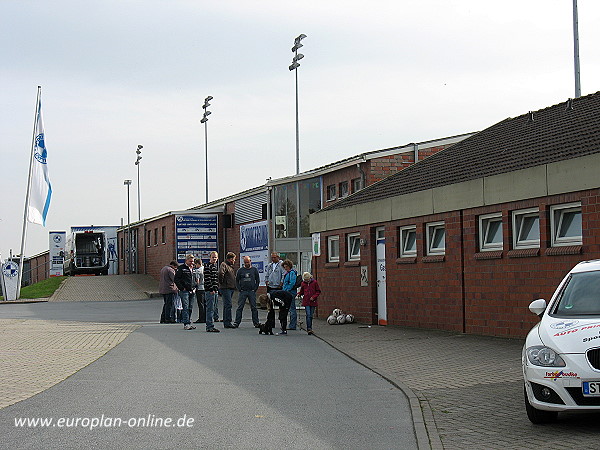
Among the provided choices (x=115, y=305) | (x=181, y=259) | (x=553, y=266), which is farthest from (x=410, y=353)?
(x=181, y=259)

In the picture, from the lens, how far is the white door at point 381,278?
2239 cm

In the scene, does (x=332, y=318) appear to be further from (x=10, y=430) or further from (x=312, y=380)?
(x=10, y=430)

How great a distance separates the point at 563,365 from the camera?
308 inches

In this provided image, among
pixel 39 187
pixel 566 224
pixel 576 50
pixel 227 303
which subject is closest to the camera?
pixel 566 224

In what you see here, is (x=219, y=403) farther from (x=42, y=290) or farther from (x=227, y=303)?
(x=42, y=290)

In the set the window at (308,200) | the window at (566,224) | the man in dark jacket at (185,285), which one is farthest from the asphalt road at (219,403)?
the window at (308,200)

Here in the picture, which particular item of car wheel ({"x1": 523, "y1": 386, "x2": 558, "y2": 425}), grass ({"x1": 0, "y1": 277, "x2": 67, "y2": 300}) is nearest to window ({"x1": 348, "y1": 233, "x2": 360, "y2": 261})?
car wheel ({"x1": 523, "y1": 386, "x2": 558, "y2": 425})

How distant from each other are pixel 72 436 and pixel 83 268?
184 ft

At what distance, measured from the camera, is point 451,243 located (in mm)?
19047

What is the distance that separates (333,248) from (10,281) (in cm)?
1872

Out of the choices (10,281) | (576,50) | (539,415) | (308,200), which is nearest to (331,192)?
(308,200)

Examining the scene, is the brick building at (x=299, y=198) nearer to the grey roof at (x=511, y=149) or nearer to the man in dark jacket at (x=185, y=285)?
the grey roof at (x=511, y=149)

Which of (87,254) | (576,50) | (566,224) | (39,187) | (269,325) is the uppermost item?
(576,50)

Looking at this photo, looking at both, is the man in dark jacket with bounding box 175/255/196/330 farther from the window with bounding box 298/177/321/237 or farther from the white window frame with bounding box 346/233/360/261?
the window with bounding box 298/177/321/237
